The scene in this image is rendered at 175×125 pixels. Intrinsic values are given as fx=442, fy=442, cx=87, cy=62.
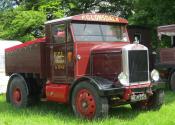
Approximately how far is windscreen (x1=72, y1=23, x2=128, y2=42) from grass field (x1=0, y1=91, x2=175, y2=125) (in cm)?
194

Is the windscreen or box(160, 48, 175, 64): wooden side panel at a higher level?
the windscreen

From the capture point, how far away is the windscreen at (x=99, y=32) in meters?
11.1

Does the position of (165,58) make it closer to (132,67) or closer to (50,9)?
(132,67)

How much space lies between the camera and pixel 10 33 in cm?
3161

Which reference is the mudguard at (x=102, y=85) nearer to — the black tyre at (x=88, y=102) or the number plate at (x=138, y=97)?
the black tyre at (x=88, y=102)

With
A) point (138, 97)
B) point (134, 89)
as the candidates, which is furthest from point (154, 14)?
point (134, 89)

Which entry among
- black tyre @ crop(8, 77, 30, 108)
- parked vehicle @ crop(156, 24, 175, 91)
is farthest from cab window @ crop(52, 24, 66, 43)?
parked vehicle @ crop(156, 24, 175, 91)

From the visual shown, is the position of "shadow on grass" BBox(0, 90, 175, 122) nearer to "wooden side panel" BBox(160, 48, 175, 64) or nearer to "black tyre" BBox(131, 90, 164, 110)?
"black tyre" BBox(131, 90, 164, 110)

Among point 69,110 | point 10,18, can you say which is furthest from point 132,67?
point 10,18

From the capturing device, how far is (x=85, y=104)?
10281mm

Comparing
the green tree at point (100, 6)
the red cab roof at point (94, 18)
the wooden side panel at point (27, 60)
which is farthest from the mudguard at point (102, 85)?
the green tree at point (100, 6)

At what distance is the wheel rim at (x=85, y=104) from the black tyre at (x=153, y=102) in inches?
80.1

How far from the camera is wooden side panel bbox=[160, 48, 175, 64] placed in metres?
17.7

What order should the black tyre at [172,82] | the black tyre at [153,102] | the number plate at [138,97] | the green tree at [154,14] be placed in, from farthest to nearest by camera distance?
the green tree at [154,14] → the black tyre at [172,82] → the black tyre at [153,102] → the number plate at [138,97]
